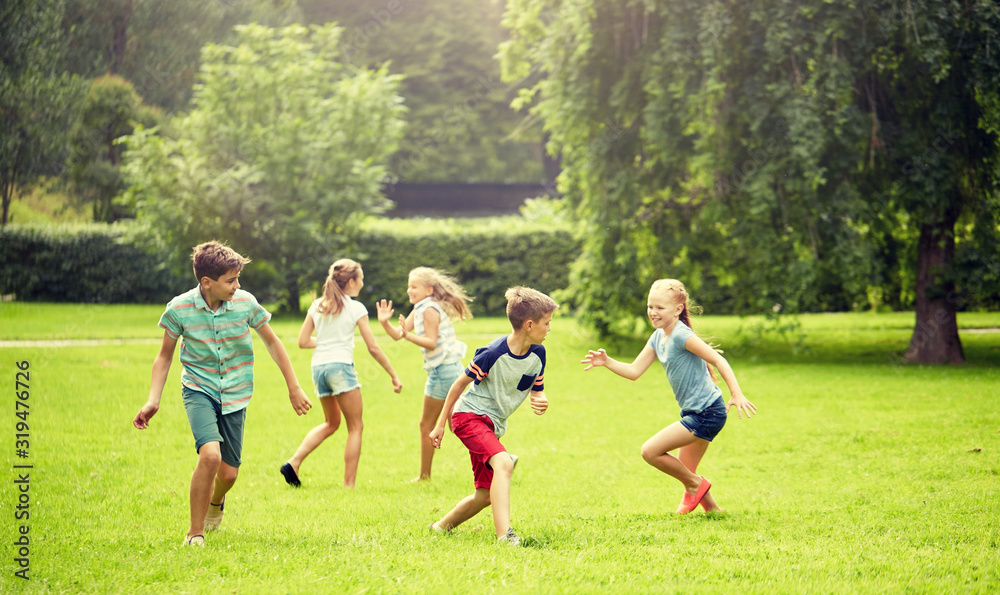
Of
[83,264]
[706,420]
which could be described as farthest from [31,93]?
[706,420]

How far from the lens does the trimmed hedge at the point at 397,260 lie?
2622 centimetres

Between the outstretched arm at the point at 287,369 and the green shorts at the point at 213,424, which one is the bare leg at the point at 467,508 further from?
the green shorts at the point at 213,424

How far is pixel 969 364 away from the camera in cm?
1455

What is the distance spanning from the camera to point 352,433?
7.11 m

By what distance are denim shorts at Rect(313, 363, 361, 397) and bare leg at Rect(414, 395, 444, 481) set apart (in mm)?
685

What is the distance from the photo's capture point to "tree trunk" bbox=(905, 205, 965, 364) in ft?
48.2

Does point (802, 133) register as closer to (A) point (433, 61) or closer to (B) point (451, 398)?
(B) point (451, 398)

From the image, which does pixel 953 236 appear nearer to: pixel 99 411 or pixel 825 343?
pixel 825 343

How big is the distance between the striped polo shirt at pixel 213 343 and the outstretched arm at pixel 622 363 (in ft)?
7.04

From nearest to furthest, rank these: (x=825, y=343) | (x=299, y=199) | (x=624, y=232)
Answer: (x=624, y=232)
(x=825, y=343)
(x=299, y=199)

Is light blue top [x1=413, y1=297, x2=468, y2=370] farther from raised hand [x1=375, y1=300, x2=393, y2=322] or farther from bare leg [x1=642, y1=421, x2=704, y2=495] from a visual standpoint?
bare leg [x1=642, y1=421, x2=704, y2=495]

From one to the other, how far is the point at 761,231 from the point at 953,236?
341cm

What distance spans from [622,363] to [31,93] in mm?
16261

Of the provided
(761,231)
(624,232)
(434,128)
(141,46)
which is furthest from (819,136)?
(434,128)
